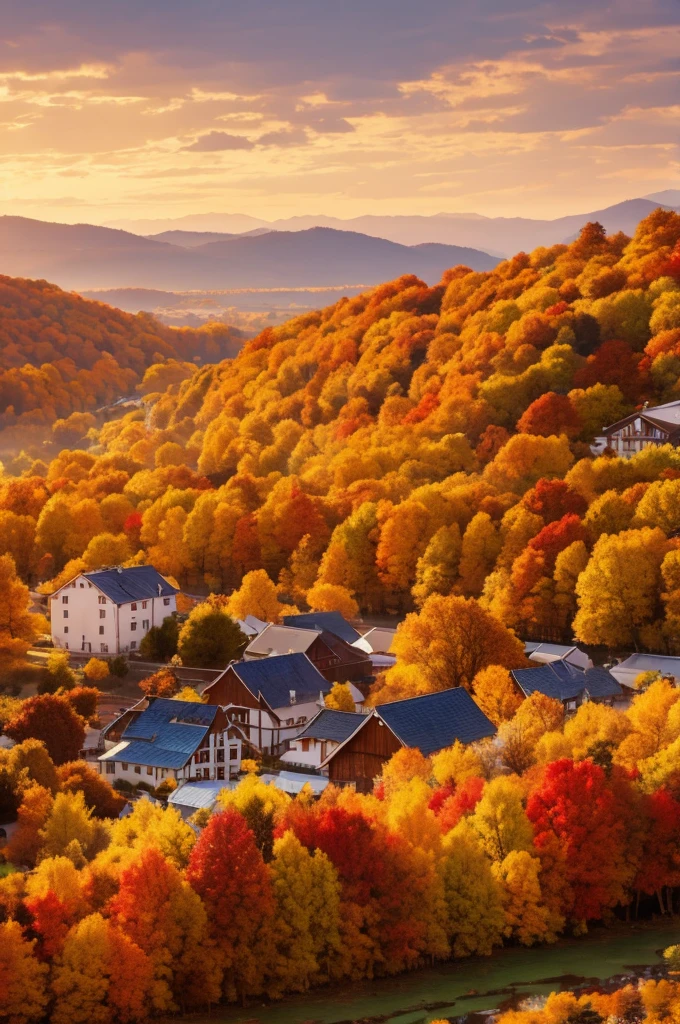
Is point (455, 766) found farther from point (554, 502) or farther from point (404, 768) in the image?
point (554, 502)

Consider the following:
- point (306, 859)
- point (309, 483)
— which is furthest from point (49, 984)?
point (309, 483)

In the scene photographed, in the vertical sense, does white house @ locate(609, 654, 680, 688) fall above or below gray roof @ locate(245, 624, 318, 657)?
below

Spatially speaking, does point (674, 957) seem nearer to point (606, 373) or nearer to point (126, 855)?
point (126, 855)

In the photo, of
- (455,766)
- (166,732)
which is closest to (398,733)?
(455,766)

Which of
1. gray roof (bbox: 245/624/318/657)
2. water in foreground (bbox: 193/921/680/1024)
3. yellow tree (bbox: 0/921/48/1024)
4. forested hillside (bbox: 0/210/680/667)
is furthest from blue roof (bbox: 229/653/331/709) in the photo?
yellow tree (bbox: 0/921/48/1024)

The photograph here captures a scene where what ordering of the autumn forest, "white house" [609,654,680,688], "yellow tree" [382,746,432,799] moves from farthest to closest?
1. "white house" [609,654,680,688]
2. "yellow tree" [382,746,432,799]
3. the autumn forest

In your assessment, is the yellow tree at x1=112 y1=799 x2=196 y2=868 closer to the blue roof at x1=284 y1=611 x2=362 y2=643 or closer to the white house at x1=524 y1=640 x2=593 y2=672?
the white house at x1=524 y1=640 x2=593 y2=672
